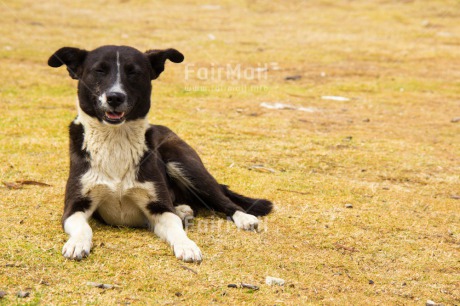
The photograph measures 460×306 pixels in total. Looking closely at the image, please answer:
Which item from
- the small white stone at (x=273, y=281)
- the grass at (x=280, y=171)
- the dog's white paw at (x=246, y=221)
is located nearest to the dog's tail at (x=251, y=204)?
the grass at (x=280, y=171)

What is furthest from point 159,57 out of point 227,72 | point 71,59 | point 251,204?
point 227,72

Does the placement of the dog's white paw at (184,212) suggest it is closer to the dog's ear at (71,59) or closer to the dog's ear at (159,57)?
the dog's ear at (159,57)

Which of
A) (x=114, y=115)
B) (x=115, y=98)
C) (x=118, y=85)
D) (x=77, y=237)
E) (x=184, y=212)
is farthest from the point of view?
(x=184, y=212)

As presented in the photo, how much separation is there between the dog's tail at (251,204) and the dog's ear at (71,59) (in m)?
2.45

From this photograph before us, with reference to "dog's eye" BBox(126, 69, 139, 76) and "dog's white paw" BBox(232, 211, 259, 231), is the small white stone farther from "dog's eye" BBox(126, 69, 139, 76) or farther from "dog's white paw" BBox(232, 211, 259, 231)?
"dog's eye" BBox(126, 69, 139, 76)

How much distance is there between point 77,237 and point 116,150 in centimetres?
112

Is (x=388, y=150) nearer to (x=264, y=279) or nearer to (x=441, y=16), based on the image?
(x=264, y=279)

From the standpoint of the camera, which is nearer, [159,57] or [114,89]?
[114,89]

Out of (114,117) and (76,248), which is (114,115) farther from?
(76,248)

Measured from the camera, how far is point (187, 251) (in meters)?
5.85

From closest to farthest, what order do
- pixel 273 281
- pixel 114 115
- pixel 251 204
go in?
pixel 273 281
pixel 114 115
pixel 251 204

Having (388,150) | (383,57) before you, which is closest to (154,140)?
(388,150)

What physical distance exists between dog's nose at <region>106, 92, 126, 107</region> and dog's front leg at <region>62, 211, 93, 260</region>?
1217mm

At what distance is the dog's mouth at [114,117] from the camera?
620 centimetres
